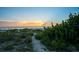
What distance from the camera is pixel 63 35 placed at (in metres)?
1.44

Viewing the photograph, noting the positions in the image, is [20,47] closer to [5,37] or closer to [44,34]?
[5,37]

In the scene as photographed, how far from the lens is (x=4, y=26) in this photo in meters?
1.43

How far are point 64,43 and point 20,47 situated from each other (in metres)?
0.53

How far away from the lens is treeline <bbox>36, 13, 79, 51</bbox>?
1421mm

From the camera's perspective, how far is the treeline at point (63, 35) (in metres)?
1.42

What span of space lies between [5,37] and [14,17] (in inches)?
10.3

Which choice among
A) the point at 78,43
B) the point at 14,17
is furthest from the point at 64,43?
the point at 14,17

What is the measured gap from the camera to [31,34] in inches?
56.6
